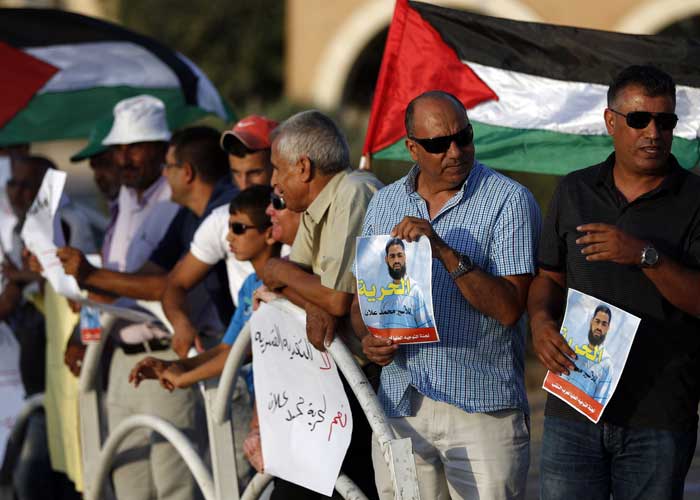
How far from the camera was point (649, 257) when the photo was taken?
11.4 ft

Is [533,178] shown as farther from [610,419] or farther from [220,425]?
[610,419]

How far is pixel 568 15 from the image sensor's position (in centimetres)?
2234

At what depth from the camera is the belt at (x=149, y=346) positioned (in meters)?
5.96

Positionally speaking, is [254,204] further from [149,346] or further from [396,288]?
[396,288]

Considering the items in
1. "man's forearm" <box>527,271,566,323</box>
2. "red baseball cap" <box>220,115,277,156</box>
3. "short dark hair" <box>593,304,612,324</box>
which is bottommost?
"red baseball cap" <box>220,115,277,156</box>

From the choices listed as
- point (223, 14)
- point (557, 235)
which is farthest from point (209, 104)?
point (223, 14)

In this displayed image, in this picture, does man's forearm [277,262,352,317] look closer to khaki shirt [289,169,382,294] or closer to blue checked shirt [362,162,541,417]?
khaki shirt [289,169,382,294]

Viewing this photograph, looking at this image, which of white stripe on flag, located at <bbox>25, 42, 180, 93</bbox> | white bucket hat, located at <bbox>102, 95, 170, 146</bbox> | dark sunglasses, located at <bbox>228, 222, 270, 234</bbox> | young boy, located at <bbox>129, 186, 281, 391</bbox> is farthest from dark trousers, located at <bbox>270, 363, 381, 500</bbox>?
white stripe on flag, located at <bbox>25, 42, 180, 93</bbox>

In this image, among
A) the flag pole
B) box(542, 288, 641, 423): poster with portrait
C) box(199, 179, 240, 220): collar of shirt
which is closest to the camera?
box(542, 288, 641, 423): poster with portrait

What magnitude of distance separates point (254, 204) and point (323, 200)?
71cm

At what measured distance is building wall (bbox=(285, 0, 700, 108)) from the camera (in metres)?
21.9

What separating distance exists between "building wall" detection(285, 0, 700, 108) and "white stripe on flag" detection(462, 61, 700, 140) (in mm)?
16710

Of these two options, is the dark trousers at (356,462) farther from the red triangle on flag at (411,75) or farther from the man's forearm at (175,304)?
the red triangle on flag at (411,75)

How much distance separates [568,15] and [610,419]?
19383 millimetres
